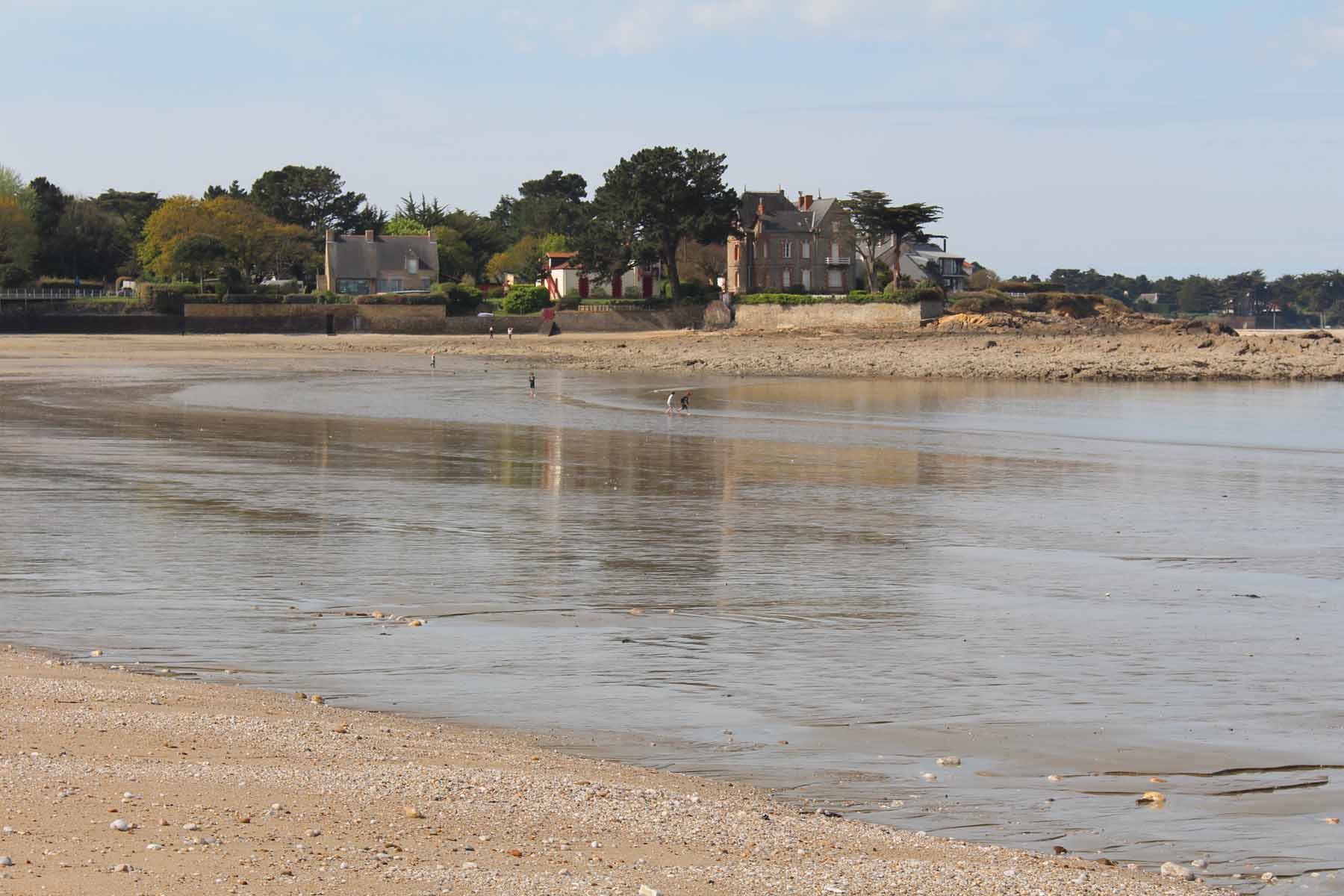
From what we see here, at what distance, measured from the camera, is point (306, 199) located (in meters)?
147

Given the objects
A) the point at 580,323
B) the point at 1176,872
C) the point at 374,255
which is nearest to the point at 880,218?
the point at 580,323

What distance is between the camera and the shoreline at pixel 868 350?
60844 millimetres

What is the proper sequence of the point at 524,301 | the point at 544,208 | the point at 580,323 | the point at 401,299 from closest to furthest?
the point at 580,323, the point at 524,301, the point at 401,299, the point at 544,208

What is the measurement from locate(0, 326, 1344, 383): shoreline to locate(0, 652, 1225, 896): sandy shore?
52364 mm

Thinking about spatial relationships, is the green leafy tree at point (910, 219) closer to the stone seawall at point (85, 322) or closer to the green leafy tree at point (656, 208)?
the green leafy tree at point (656, 208)

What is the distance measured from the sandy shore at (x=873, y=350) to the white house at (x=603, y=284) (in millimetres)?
17607

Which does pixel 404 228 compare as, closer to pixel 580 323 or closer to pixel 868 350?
pixel 580 323

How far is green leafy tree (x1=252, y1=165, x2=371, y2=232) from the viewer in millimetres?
143875

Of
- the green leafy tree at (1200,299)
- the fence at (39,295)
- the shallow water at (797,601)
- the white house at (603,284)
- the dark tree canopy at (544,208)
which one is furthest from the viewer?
the green leafy tree at (1200,299)

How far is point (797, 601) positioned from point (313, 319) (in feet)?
279

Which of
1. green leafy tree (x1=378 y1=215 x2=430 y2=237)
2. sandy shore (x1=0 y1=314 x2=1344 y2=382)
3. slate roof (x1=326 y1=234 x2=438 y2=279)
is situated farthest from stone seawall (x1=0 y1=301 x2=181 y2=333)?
green leafy tree (x1=378 y1=215 x2=430 y2=237)

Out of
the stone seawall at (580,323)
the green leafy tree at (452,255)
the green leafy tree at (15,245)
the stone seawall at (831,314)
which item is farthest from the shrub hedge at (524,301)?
the green leafy tree at (15,245)

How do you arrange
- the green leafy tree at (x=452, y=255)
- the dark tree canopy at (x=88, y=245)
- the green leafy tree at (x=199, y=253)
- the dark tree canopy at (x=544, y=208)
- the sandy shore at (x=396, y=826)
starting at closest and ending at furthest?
the sandy shore at (x=396, y=826) < the green leafy tree at (x=199, y=253) < the dark tree canopy at (x=88, y=245) < the green leafy tree at (x=452, y=255) < the dark tree canopy at (x=544, y=208)

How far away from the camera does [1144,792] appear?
8055 mm
